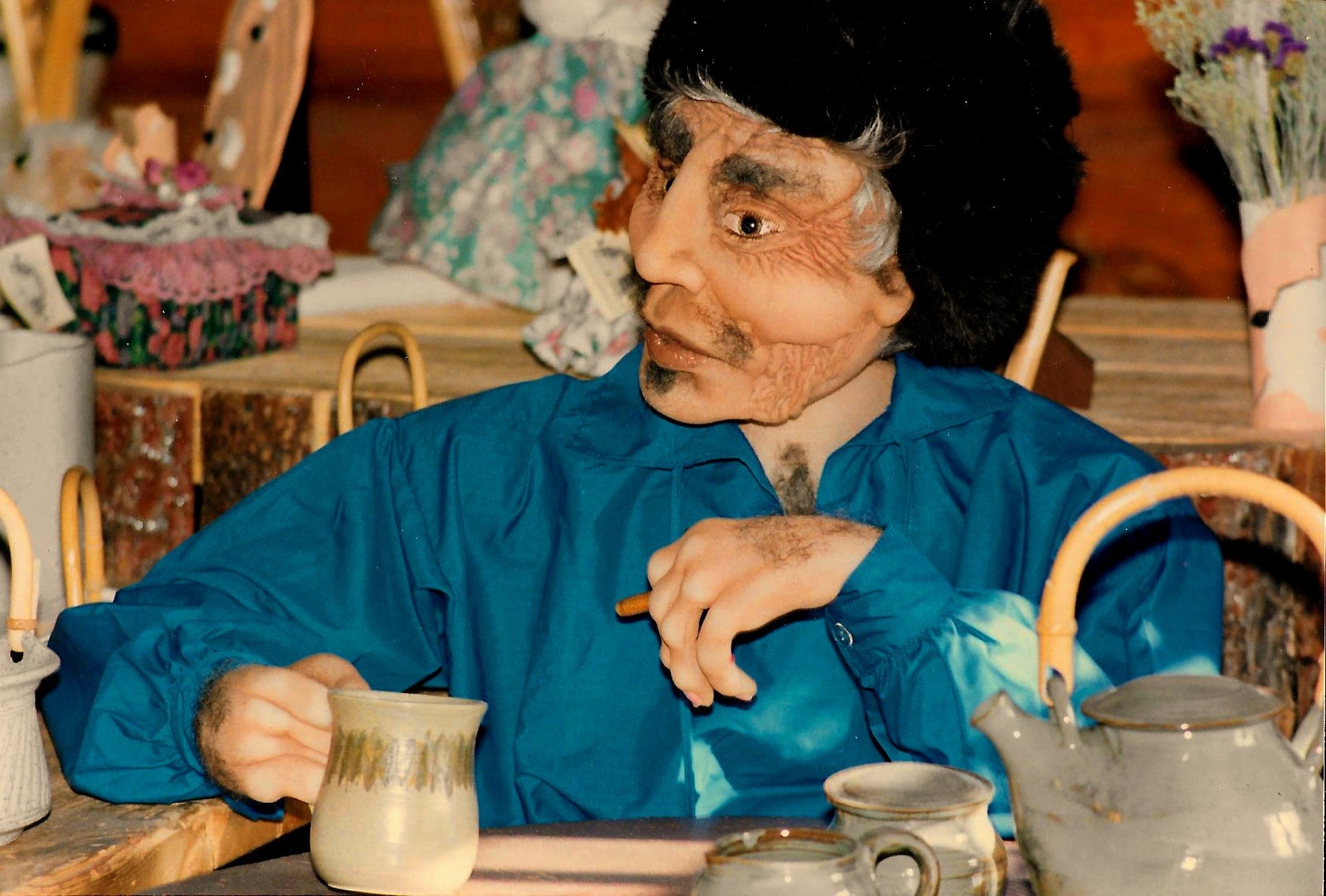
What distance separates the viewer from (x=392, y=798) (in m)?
1.02

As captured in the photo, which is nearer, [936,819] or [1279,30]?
[936,819]

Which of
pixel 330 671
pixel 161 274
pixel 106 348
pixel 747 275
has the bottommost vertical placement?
pixel 330 671

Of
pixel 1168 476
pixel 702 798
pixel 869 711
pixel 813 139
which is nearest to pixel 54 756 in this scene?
pixel 702 798

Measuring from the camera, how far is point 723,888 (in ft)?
2.93

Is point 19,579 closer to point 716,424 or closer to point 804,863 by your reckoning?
point 716,424

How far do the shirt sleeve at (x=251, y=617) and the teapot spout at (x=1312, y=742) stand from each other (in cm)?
84

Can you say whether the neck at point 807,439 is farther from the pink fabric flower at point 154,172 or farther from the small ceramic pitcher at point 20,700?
the pink fabric flower at point 154,172

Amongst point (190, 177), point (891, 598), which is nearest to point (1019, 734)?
point (891, 598)

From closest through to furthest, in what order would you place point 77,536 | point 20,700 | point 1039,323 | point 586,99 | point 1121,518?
point 1121,518 < point 20,700 < point 77,536 < point 1039,323 < point 586,99

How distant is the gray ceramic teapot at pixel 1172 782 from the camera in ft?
2.95

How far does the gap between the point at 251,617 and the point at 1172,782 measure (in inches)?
34.1

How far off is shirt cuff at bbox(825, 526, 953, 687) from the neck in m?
0.29

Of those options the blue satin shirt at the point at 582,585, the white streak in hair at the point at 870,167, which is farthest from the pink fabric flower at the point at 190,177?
the white streak in hair at the point at 870,167

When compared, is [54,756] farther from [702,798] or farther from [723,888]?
[723,888]
